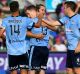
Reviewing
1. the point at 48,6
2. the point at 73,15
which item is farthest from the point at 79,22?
the point at 48,6

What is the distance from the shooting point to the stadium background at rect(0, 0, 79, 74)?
11852 mm

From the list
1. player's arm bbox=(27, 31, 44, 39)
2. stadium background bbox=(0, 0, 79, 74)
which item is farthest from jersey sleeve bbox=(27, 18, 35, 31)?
stadium background bbox=(0, 0, 79, 74)

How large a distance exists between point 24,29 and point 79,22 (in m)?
1.18

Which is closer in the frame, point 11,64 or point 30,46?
point 11,64

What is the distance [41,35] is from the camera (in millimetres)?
9039

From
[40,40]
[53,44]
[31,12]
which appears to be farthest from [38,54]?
[53,44]

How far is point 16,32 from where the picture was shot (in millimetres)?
8891

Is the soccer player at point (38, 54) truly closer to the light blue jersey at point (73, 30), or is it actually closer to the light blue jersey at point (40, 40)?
the light blue jersey at point (40, 40)

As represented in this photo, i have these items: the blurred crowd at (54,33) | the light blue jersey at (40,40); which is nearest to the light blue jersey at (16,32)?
the light blue jersey at (40,40)

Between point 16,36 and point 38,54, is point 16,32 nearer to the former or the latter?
point 16,36

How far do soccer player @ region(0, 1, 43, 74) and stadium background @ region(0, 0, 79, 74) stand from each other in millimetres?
2232

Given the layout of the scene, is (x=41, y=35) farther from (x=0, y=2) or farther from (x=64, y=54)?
(x=0, y=2)

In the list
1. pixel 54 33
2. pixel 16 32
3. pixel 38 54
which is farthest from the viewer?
pixel 54 33

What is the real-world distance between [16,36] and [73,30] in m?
1.23
